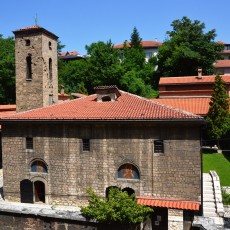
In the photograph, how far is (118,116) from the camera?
14.8 m

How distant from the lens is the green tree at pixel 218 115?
24.5m

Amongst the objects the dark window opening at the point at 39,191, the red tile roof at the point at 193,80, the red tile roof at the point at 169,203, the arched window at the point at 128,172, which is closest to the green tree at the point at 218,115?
the red tile roof at the point at 193,80

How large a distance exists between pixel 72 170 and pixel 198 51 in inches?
1393

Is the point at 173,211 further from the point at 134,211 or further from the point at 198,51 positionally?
the point at 198,51

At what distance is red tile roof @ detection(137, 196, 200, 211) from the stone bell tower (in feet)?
34.2

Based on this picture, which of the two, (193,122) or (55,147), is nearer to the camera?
(193,122)

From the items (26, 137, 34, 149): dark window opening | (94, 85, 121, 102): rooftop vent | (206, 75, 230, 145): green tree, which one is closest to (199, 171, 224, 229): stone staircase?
(206, 75, 230, 145): green tree

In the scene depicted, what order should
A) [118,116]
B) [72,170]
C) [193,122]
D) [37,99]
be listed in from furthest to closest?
1. [37,99]
2. [72,170]
3. [118,116]
4. [193,122]

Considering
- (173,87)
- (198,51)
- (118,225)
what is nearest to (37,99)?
(118,225)

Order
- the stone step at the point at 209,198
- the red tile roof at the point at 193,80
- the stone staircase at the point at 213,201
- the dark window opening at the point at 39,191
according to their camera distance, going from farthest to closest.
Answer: the red tile roof at the point at 193,80
the dark window opening at the point at 39,191
the stone step at the point at 209,198
the stone staircase at the point at 213,201

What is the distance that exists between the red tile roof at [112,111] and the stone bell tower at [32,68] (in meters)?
3.77

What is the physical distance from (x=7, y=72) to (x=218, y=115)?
94.0 ft

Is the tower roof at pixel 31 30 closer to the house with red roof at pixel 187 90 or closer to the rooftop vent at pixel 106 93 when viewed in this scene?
the rooftop vent at pixel 106 93

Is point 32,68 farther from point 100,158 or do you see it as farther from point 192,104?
point 192,104
